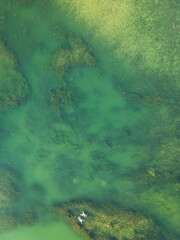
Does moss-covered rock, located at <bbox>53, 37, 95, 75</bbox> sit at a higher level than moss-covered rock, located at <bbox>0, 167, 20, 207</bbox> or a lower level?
higher

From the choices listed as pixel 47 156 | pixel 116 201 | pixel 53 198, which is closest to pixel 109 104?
pixel 47 156

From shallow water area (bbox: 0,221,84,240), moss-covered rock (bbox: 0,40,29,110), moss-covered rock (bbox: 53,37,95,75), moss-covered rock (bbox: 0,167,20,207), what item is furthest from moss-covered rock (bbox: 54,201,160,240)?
moss-covered rock (bbox: 53,37,95,75)

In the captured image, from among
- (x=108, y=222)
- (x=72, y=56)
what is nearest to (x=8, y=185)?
(x=108, y=222)

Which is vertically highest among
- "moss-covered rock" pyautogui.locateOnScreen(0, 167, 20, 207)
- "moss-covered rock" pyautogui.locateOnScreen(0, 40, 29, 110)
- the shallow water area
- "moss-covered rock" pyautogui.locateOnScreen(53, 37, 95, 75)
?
"moss-covered rock" pyautogui.locateOnScreen(53, 37, 95, 75)

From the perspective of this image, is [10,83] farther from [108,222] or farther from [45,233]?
[108,222]

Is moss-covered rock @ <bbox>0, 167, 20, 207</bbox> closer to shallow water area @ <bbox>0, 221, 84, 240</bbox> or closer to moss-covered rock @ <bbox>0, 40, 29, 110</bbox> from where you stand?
shallow water area @ <bbox>0, 221, 84, 240</bbox>

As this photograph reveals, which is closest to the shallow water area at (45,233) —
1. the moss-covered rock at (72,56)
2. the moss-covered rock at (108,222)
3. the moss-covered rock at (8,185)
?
the moss-covered rock at (108,222)

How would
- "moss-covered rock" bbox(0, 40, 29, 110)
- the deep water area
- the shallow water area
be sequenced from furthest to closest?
the shallow water area
"moss-covered rock" bbox(0, 40, 29, 110)
the deep water area

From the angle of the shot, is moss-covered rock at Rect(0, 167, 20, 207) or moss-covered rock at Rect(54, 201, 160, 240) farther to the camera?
moss-covered rock at Rect(0, 167, 20, 207)
